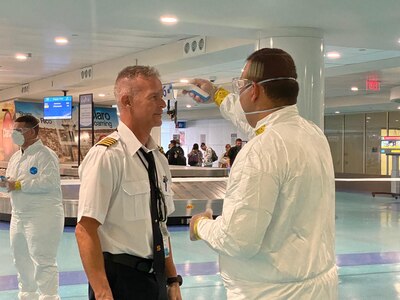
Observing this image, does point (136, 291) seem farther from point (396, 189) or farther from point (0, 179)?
point (396, 189)

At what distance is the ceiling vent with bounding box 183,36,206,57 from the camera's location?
34.6ft

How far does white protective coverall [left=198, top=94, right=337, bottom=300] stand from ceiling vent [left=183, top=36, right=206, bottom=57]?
8291mm

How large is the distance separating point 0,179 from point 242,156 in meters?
3.94

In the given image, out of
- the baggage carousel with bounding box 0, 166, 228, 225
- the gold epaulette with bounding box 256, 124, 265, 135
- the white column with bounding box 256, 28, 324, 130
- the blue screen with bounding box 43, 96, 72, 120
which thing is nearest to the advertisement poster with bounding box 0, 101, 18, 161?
the blue screen with bounding box 43, 96, 72, 120

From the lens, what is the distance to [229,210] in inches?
88.0

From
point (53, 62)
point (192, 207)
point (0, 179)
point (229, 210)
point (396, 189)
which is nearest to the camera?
point (229, 210)

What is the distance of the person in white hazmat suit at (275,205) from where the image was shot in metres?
2.21

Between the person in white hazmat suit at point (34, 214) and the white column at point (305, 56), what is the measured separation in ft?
11.4

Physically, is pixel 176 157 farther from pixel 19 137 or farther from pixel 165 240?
pixel 165 240

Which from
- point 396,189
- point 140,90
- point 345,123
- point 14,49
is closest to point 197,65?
point 14,49

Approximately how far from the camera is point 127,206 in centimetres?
263

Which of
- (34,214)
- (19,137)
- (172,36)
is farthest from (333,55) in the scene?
(34,214)

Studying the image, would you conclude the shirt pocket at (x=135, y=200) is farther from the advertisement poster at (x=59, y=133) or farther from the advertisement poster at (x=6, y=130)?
the advertisement poster at (x=6, y=130)

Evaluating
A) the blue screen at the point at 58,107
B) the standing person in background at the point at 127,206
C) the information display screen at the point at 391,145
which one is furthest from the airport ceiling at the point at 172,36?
the standing person in background at the point at 127,206
